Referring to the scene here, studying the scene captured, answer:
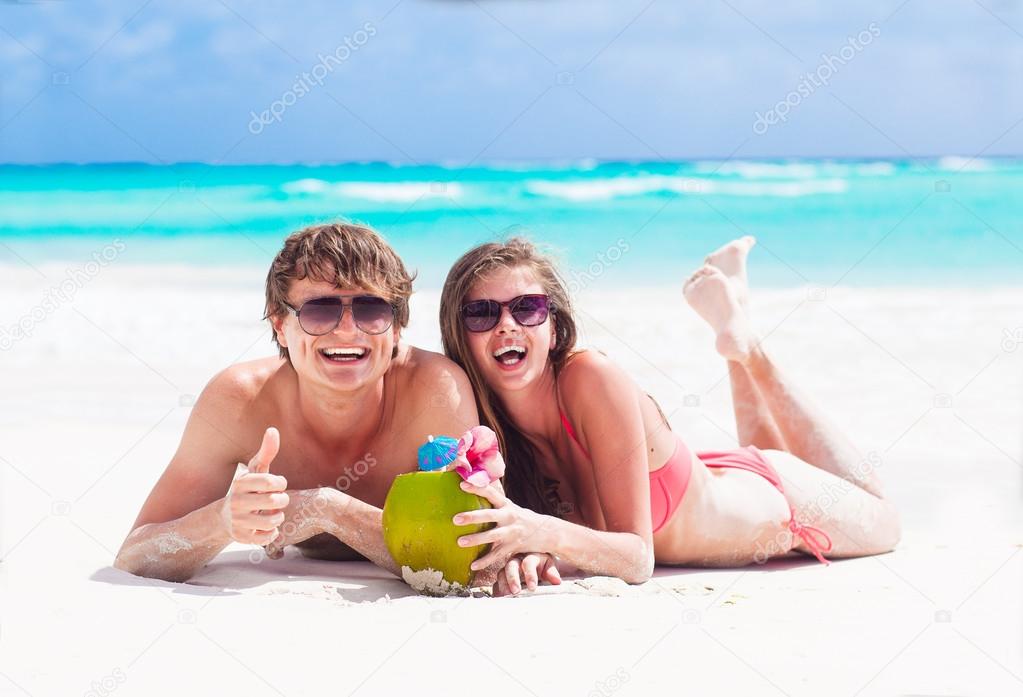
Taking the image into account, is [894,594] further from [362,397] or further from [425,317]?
[425,317]

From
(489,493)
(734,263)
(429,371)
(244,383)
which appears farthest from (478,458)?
(734,263)

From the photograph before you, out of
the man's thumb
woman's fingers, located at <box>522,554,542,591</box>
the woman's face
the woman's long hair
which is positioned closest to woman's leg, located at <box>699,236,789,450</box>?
the woman's long hair

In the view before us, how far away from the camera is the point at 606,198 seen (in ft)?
81.1

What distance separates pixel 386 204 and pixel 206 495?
20510 mm

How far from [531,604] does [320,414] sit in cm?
133

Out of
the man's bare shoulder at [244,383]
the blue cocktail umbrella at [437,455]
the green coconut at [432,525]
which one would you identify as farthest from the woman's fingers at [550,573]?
the man's bare shoulder at [244,383]

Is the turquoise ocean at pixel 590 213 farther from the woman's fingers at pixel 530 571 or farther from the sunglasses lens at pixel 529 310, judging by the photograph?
the woman's fingers at pixel 530 571

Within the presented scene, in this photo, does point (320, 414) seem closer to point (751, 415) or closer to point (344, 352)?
point (344, 352)

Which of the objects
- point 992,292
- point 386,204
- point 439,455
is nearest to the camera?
point 439,455

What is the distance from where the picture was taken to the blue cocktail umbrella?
4180mm

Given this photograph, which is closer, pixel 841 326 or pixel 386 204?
pixel 841 326

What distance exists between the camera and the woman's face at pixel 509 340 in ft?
15.2

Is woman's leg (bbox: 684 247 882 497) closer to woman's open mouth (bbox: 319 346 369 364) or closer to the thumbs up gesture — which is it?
woman's open mouth (bbox: 319 346 369 364)

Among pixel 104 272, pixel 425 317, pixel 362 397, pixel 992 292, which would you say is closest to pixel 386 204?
pixel 104 272
